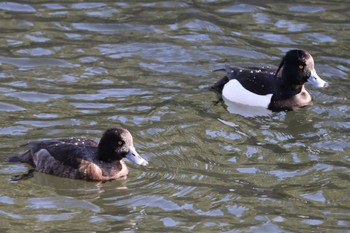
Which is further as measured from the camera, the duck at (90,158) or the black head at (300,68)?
the black head at (300,68)

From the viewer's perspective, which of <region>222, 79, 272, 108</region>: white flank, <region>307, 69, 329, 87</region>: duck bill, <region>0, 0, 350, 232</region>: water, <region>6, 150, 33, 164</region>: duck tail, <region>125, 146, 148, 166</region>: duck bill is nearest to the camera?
<region>0, 0, 350, 232</region>: water

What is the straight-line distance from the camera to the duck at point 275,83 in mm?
13008

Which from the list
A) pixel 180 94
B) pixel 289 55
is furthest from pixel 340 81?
pixel 180 94

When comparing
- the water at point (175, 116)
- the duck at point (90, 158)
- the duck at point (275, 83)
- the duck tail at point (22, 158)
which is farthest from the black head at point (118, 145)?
the duck at point (275, 83)

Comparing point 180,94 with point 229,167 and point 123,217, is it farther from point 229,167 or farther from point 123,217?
point 123,217

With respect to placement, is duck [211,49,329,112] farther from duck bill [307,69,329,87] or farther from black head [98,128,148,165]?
black head [98,128,148,165]

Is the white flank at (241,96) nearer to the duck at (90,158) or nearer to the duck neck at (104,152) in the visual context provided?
the duck at (90,158)

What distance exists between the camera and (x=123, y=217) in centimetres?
938

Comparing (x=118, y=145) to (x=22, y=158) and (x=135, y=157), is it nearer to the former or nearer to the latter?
(x=135, y=157)

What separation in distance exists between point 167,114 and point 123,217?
297cm

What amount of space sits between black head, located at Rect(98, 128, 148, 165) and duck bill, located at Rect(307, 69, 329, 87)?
3420 millimetres

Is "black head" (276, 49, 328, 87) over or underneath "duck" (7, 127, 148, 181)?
over

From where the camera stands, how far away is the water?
9539mm

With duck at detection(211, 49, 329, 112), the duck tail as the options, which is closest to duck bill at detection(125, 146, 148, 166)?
the duck tail
